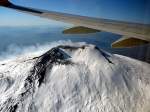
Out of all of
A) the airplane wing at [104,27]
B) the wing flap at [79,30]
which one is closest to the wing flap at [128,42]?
the airplane wing at [104,27]

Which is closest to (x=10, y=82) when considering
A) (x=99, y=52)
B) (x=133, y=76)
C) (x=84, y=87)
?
(x=84, y=87)

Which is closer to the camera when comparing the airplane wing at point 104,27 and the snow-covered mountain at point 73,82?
the airplane wing at point 104,27

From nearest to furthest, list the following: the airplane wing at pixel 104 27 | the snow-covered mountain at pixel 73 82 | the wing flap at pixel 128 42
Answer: the airplane wing at pixel 104 27 < the wing flap at pixel 128 42 < the snow-covered mountain at pixel 73 82

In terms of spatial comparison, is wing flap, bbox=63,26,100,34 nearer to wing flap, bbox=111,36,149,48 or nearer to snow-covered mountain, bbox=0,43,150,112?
wing flap, bbox=111,36,149,48

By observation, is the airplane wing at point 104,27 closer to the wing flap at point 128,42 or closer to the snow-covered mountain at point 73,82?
the wing flap at point 128,42

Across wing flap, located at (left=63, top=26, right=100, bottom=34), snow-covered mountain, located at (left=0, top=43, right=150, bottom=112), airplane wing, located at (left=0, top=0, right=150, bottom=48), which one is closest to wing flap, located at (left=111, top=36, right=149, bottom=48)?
airplane wing, located at (left=0, top=0, right=150, bottom=48)
